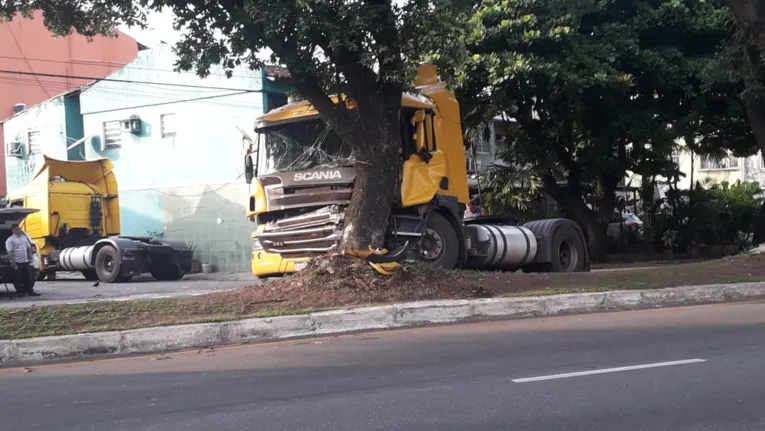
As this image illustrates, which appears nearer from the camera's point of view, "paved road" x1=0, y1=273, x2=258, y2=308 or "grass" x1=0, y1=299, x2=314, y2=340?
"grass" x1=0, y1=299, x2=314, y2=340

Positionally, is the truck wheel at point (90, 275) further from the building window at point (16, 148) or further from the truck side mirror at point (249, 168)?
the truck side mirror at point (249, 168)

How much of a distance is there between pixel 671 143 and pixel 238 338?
51.3ft

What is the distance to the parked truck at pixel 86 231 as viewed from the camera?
69.6 ft

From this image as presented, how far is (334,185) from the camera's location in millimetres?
12609

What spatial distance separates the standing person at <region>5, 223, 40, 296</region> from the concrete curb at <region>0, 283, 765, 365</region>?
Result: 7656 millimetres

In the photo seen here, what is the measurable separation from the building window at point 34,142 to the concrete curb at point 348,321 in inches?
875

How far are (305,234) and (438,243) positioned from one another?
2.30 meters

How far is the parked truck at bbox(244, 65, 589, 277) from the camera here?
12.7 metres

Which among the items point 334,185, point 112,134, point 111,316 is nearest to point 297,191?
point 334,185

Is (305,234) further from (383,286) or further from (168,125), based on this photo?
(168,125)

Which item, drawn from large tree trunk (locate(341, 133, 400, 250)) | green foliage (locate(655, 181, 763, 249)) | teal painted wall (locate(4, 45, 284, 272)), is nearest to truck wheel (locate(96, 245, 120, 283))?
teal painted wall (locate(4, 45, 284, 272))

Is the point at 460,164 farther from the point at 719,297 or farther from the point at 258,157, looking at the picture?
the point at 719,297

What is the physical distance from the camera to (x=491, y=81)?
707 inches

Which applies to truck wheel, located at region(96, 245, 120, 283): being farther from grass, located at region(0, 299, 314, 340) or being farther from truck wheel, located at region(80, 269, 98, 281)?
grass, located at region(0, 299, 314, 340)
